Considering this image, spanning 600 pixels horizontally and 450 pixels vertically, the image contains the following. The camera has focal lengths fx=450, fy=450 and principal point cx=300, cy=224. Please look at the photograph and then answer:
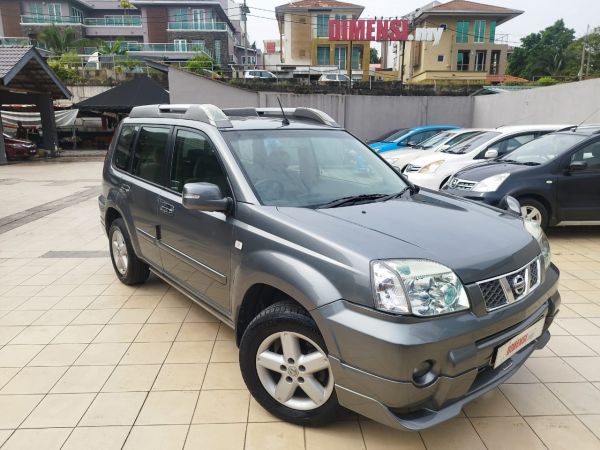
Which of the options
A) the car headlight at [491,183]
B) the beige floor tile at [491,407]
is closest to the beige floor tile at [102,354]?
the beige floor tile at [491,407]

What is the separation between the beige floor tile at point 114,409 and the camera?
262cm

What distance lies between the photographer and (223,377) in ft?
10.0

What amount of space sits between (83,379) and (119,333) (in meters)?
0.70

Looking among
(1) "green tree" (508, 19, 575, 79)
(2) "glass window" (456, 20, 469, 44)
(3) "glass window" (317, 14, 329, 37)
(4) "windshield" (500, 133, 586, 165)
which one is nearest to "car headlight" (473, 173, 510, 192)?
(4) "windshield" (500, 133, 586, 165)

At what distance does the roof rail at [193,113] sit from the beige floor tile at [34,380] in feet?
6.73

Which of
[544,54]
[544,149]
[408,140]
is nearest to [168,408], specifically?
[544,149]

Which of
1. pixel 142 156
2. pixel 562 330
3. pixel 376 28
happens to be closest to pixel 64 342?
pixel 142 156

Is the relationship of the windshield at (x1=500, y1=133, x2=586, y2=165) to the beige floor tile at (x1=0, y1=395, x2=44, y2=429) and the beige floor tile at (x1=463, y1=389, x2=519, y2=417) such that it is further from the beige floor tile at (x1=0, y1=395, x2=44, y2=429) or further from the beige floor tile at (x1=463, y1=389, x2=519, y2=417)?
the beige floor tile at (x1=0, y1=395, x2=44, y2=429)

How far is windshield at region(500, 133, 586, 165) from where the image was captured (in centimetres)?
633

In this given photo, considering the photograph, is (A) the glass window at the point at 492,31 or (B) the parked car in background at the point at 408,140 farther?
(A) the glass window at the point at 492,31

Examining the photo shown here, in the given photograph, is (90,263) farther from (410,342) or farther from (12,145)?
(12,145)

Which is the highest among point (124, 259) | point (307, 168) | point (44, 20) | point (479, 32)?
point (44, 20)

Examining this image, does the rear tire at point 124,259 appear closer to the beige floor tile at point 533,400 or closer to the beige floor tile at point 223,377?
the beige floor tile at point 223,377

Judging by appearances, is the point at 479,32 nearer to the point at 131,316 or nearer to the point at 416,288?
the point at 131,316
